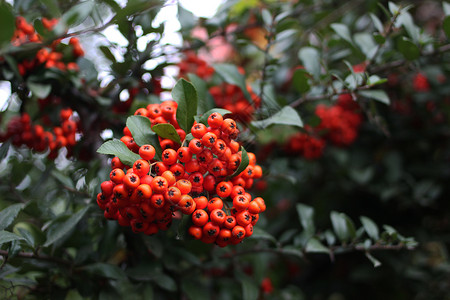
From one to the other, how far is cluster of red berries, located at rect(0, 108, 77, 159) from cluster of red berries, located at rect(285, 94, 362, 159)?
1736 millimetres

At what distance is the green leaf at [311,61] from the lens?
206 cm

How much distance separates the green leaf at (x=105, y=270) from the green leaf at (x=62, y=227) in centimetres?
23

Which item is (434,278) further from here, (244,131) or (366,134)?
(244,131)

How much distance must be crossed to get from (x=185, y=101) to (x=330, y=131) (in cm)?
188

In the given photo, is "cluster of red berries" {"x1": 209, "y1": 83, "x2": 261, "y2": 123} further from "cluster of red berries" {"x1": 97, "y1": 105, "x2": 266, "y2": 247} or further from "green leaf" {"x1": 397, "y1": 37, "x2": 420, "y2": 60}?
"cluster of red berries" {"x1": 97, "y1": 105, "x2": 266, "y2": 247}

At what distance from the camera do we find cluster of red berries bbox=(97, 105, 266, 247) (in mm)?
1186

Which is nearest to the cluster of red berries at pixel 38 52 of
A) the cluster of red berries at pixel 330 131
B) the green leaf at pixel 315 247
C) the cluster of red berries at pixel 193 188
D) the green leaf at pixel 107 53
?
the green leaf at pixel 107 53

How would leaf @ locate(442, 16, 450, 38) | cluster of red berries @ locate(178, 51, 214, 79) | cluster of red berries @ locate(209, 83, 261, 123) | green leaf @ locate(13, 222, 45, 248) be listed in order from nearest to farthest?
green leaf @ locate(13, 222, 45, 248)
leaf @ locate(442, 16, 450, 38)
cluster of red berries @ locate(209, 83, 261, 123)
cluster of red berries @ locate(178, 51, 214, 79)

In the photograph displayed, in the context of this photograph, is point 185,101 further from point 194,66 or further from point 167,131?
point 194,66

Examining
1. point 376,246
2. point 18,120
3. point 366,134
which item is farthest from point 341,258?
point 18,120

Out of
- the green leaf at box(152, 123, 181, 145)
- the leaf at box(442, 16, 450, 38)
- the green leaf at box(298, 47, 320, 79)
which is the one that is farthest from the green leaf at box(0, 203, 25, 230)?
the leaf at box(442, 16, 450, 38)

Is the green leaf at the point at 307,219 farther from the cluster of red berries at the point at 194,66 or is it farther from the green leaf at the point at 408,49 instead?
the cluster of red berries at the point at 194,66

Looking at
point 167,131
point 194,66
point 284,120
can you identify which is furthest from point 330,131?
point 167,131

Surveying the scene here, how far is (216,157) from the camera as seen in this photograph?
4.30 feet
